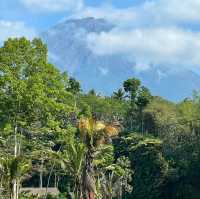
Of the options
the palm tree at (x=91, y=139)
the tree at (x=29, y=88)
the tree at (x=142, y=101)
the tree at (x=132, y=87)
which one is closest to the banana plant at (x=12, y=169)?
the tree at (x=29, y=88)

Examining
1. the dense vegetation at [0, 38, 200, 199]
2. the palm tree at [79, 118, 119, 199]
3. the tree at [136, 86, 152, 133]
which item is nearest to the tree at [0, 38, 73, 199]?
the dense vegetation at [0, 38, 200, 199]

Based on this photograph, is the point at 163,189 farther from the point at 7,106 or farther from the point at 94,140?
the point at 94,140

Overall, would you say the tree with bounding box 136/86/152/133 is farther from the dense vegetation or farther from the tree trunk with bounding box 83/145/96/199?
the tree trunk with bounding box 83/145/96/199

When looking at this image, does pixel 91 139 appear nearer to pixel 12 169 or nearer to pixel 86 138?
pixel 86 138

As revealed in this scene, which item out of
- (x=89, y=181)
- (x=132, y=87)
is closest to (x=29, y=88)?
(x=89, y=181)

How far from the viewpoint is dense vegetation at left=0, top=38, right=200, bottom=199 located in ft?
105

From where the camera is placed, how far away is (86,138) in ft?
93.0

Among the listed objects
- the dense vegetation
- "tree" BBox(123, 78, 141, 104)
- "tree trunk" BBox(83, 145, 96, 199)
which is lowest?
"tree trunk" BBox(83, 145, 96, 199)

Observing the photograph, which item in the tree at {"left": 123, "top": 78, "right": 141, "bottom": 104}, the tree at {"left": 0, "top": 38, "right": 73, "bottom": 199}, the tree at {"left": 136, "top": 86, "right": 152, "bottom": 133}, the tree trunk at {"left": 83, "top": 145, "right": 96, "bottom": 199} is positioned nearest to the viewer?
the tree trunk at {"left": 83, "top": 145, "right": 96, "bottom": 199}

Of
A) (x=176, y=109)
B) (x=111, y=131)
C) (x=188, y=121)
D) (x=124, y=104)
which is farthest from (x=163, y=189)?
(x=111, y=131)

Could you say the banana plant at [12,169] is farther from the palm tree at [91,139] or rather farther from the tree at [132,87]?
the tree at [132,87]

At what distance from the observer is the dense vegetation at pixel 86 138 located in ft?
105

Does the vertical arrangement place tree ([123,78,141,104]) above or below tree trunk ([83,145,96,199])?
above

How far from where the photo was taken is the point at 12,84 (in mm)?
36000
